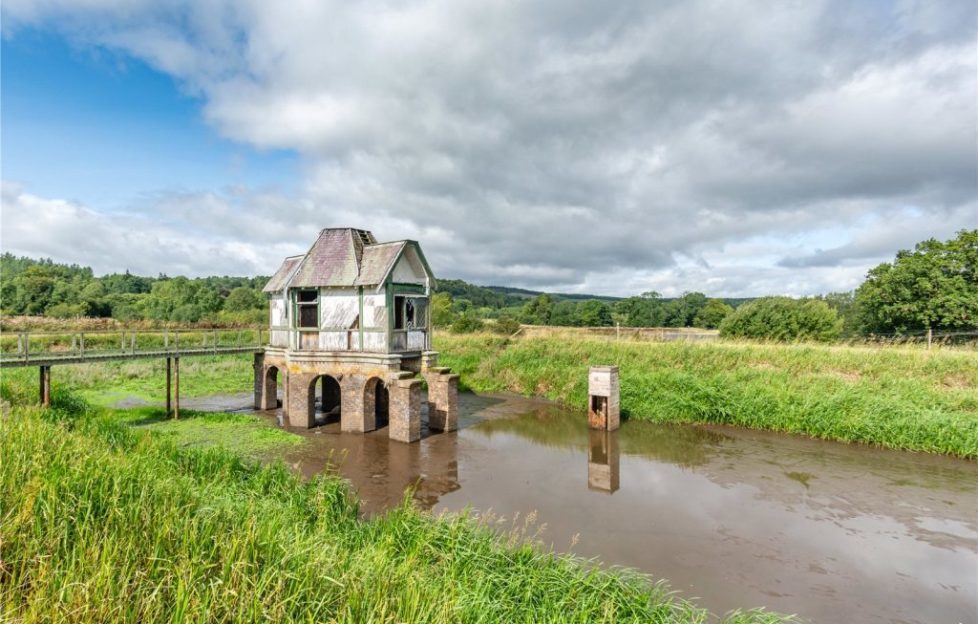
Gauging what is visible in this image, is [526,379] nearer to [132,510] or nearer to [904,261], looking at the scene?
[132,510]

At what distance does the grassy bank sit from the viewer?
48.9 feet

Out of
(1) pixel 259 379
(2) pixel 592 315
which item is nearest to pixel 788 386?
(1) pixel 259 379

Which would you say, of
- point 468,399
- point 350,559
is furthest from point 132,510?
point 468,399

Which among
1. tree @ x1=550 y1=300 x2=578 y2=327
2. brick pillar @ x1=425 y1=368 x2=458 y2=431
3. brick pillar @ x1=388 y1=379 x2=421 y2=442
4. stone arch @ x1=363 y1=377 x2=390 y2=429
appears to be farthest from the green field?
tree @ x1=550 y1=300 x2=578 y2=327

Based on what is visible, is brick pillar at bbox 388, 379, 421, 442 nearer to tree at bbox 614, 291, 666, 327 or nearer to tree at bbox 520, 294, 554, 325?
tree at bbox 520, 294, 554, 325

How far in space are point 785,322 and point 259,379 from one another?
31967 mm

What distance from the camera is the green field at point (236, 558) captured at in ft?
12.6

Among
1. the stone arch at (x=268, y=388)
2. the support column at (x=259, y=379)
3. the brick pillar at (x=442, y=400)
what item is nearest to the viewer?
the brick pillar at (x=442, y=400)

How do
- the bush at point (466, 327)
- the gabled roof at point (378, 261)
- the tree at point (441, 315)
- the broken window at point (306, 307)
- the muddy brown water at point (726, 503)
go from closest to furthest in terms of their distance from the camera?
the muddy brown water at point (726, 503)
the gabled roof at point (378, 261)
the broken window at point (306, 307)
the bush at point (466, 327)
the tree at point (441, 315)

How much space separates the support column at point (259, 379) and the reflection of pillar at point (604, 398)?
13609 mm

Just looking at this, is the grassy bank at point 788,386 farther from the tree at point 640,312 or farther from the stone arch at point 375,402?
the tree at point 640,312

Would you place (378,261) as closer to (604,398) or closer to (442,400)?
(442,400)

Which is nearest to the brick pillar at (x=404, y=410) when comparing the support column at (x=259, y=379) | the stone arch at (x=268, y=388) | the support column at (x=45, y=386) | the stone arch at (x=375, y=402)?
the stone arch at (x=375, y=402)

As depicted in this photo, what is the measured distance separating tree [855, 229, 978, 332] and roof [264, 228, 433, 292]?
28738mm
